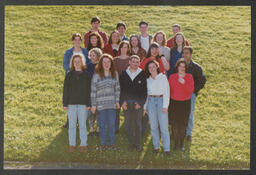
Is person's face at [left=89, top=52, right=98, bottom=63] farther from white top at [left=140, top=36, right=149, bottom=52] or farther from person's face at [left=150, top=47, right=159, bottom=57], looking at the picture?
white top at [left=140, top=36, right=149, bottom=52]

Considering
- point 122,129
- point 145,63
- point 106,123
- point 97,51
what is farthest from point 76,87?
point 122,129

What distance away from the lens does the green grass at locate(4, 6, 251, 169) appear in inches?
329

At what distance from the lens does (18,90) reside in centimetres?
1223

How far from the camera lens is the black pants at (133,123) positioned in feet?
26.2

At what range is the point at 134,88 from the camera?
7785 millimetres

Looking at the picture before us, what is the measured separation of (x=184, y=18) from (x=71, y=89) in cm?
1143

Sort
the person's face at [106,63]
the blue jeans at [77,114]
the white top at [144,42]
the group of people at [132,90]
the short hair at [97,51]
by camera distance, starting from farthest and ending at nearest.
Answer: the white top at [144,42], the short hair at [97,51], the blue jeans at [77,114], the group of people at [132,90], the person's face at [106,63]

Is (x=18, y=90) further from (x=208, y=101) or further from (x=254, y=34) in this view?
(x=254, y=34)

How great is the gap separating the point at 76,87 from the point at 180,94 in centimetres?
252

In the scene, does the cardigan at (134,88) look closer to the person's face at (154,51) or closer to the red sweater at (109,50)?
the person's face at (154,51)

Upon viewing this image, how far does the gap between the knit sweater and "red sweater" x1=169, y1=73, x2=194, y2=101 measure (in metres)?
1.34

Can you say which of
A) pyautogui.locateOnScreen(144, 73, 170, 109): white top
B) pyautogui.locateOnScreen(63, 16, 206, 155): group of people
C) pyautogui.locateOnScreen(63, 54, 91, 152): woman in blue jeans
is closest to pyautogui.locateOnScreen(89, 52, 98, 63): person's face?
pyautogui.locateOnScreen(63, 16, 206, 155): group of people

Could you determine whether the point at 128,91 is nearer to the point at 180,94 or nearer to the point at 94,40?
the point at 180,94

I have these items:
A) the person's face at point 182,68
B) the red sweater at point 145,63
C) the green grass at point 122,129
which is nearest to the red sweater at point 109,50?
the red sweater at point 145,63
